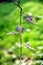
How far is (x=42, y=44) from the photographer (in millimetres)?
5109

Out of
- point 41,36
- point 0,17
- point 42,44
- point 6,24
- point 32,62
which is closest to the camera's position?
point 32,62

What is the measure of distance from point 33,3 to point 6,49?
282 centimetres

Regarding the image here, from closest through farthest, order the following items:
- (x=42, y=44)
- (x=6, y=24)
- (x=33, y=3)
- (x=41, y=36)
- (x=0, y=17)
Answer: (x=42, y=44) < (x=41, y=36) < (x=6, y=24) < (x=0, y=17) < (x=33, y=3)

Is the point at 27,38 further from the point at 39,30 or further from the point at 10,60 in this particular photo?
the point at 10,60

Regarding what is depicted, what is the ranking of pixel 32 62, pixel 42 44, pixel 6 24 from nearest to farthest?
pixel 32 62
pixel 42 44
pixel 6 24

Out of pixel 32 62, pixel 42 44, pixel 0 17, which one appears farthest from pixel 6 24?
pixel 32 62

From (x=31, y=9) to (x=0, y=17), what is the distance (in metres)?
0.98

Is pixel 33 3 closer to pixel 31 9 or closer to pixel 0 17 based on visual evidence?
pixel 31 9

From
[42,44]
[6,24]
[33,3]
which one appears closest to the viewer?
[42,44]

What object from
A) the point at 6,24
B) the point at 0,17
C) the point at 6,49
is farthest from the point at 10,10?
the point at 6,49

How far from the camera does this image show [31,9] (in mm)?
7242

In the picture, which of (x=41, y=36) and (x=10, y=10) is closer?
(x=41, y=36)

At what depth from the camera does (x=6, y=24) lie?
656 centimetres

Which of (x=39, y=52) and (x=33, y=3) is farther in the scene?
(x=33, y=3)
